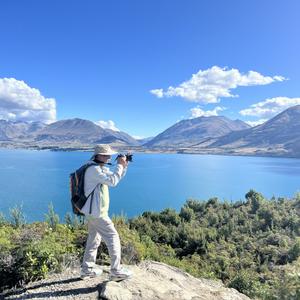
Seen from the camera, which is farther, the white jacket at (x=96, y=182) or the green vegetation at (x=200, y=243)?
the green vegetation at (x=200, y=243)

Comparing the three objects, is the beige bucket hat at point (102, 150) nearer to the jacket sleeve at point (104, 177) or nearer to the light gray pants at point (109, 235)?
the jacket sleeve at point (104, 177)

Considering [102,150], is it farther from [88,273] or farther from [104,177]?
[88,273]

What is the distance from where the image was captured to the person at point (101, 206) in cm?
476

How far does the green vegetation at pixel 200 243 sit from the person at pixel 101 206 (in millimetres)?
789

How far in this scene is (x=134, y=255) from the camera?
7.02 m

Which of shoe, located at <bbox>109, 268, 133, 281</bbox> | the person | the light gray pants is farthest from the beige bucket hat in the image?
shoe, located at <bbox>109, 268, 133, 281</bbox>

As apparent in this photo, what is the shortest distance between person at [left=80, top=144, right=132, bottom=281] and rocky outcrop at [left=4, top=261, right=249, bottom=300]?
0.19 metres

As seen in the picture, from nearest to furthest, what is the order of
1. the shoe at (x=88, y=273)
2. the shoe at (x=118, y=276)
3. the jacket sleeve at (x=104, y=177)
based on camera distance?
the jacket sleeve at (x=104, y=177) → the shoe at (x=118, y=276) → the shoe at (x=88, y=273)

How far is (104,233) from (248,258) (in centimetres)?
1801

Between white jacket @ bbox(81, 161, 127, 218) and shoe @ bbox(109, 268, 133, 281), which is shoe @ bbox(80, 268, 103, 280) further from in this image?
white jacket @ bbox(81, 161, 127, 218)

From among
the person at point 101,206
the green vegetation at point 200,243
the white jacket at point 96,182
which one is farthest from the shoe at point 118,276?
the green vegetation at point 200,243

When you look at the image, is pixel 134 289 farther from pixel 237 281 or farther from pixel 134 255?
pixel 237 281

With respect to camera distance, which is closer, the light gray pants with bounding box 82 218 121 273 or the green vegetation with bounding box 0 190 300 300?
the light gray pants with bounding box 82 218 121 273

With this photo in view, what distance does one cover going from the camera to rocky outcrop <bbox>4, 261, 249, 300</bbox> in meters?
4.78
